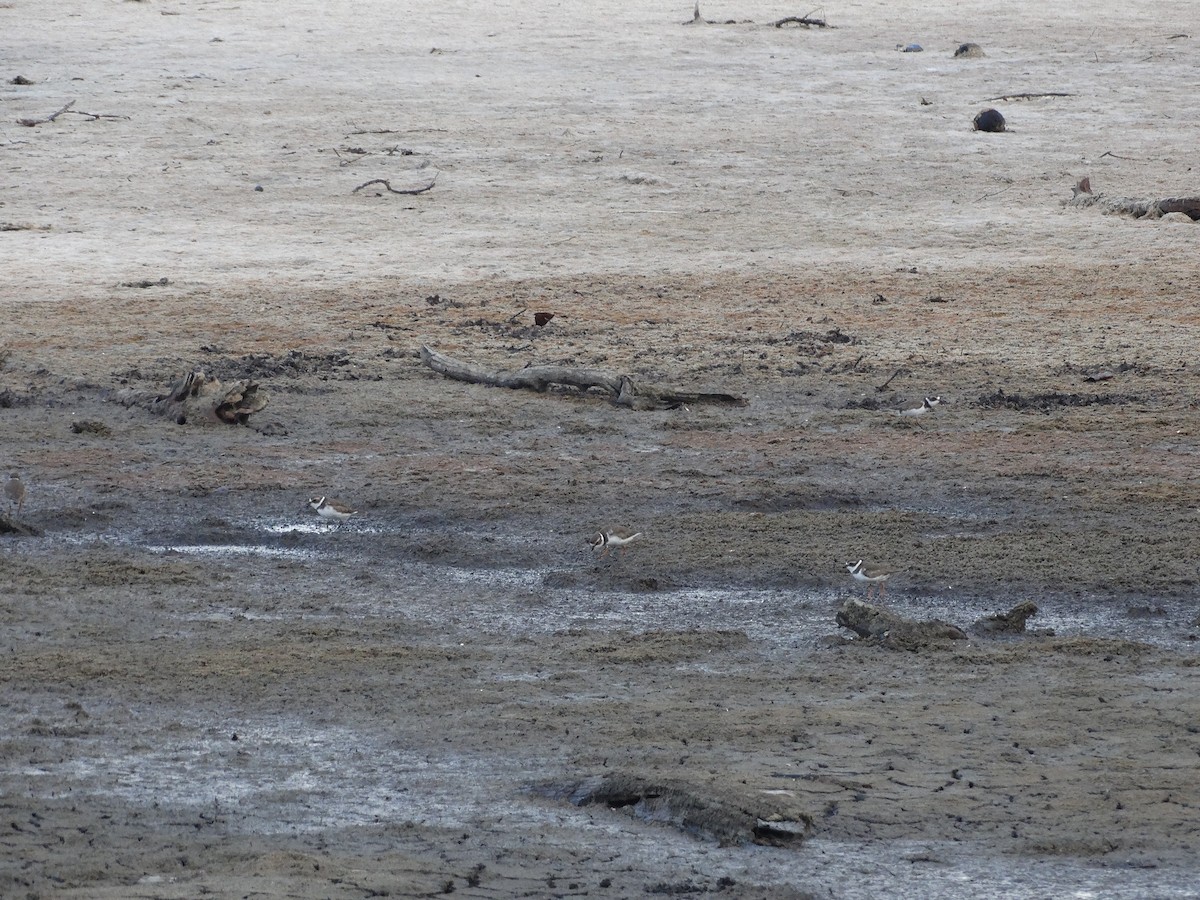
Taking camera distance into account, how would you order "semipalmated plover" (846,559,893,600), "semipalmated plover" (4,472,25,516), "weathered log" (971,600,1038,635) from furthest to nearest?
1. "semipalmated plover" (4,472,25,516)
2. "semipalmated plover" (846,559,893,600)
3. "weathered log" (971,600,1038,635)

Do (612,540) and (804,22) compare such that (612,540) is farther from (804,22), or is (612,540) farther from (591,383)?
(804,22)

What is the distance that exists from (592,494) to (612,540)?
90 cm

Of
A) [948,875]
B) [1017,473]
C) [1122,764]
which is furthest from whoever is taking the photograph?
[1017,473]

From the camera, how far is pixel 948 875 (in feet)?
14.6

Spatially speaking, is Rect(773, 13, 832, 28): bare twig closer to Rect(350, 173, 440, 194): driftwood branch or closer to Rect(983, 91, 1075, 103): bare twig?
Rect(983, 91, 1075, 103): bare twig

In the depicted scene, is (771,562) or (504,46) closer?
(771,562)

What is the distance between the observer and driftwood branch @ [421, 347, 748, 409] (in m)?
9.78

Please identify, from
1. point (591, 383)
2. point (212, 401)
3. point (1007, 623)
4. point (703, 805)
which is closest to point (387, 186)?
point (591, 383)

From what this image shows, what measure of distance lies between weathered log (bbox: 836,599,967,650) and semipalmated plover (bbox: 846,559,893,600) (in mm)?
526

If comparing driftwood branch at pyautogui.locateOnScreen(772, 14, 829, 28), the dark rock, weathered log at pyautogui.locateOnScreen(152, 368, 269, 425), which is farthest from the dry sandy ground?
driftwood branch at pyautogui.locateOnScreen(772, 14, 829, 28)

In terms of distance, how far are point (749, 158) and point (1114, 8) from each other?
11.9 meters

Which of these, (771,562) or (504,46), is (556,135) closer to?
(504,46)

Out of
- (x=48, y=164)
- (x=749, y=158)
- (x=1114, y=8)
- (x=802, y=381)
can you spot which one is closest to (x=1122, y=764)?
(x=802, y=381)

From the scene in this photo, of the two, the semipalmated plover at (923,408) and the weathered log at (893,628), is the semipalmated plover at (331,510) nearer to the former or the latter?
the weathered log at (893,628)
